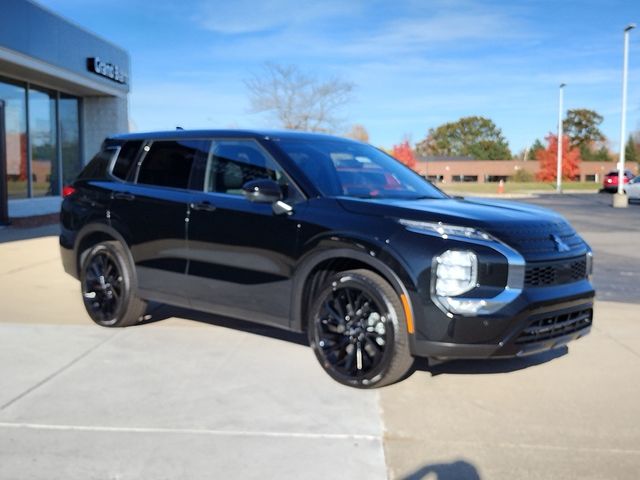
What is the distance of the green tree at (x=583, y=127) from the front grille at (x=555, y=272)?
12426cm

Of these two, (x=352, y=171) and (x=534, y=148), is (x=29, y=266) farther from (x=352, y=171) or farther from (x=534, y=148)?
(x=534, y=148)

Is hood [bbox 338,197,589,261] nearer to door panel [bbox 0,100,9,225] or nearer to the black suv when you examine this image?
the black suv

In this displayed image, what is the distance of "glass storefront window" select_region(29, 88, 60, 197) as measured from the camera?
1955 cm

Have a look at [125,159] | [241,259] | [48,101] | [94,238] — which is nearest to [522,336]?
[241,259]

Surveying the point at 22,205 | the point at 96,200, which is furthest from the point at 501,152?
the point at 96,200

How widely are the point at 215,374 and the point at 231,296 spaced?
2.14 feet

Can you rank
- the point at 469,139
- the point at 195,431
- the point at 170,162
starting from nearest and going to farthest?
the point at 195,431, the point at 170,162, the point at 469,139

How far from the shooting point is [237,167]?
18.9 ft

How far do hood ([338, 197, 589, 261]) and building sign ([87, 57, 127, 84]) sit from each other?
1730cm

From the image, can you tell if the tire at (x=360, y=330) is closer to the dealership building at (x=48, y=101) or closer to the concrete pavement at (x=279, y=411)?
the concrete pavement at (x=279, y=411)

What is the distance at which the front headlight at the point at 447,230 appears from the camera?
4512 mm

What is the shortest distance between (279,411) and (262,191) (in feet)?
5.16

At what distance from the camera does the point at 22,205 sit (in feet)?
60.7

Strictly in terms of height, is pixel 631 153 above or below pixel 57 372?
above
